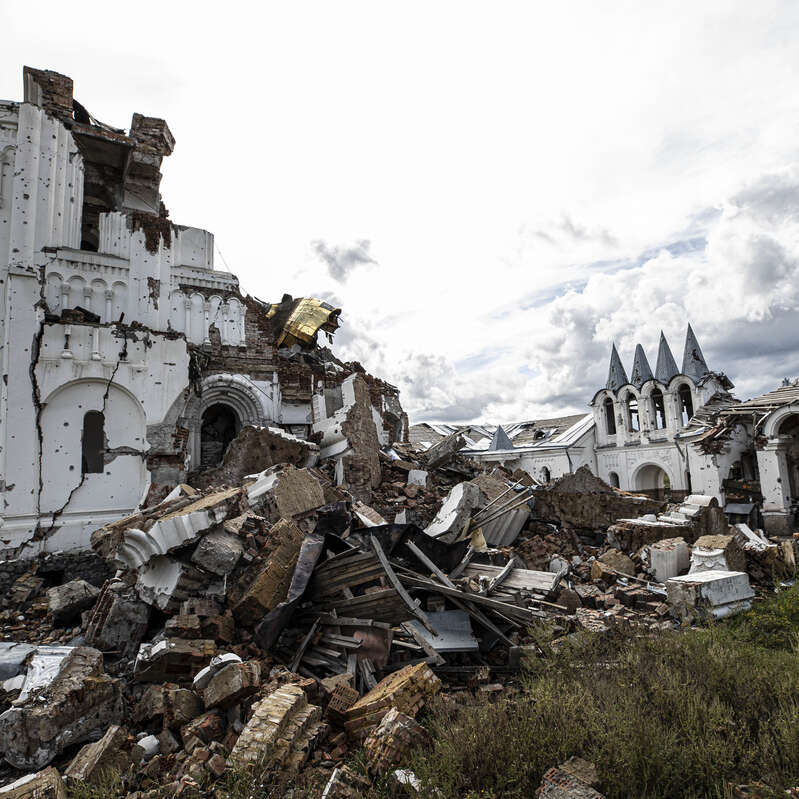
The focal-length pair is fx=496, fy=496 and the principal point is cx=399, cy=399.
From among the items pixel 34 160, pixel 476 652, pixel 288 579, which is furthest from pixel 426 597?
pixel 34 160

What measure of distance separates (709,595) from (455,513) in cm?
394

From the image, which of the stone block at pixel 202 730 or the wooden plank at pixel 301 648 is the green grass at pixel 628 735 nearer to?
the stone block at pixel 202 730

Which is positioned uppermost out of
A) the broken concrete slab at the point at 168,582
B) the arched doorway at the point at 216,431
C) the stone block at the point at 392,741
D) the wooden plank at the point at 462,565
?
the arched doorway at the point at 216,431

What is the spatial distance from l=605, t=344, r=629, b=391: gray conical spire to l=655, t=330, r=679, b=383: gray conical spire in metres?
2.20

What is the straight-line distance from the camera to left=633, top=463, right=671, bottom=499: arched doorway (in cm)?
2928

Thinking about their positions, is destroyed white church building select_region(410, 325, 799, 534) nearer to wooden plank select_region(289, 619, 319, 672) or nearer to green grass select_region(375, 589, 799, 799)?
green grass select_region(375, 589, 799, 799)

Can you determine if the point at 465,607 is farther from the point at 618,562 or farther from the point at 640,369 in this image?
the point at 640,369

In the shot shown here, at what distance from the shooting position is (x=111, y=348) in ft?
38.0

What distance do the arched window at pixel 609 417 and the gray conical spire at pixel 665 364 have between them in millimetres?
3270

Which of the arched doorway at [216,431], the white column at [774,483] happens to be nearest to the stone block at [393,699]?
the arched doorway at [216,431]

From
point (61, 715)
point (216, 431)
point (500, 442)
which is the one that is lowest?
point (61, 715)

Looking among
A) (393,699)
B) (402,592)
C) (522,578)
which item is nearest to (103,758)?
(393,699)

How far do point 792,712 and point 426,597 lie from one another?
368 centimetres

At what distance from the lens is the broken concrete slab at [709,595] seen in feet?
21.6
